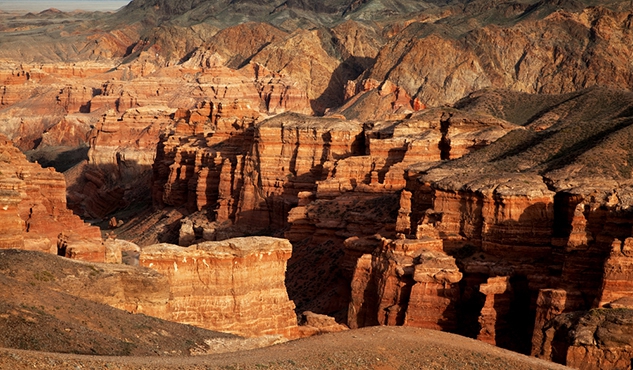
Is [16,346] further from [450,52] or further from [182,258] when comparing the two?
[450,52]

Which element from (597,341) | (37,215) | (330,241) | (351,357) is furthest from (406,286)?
(351,357)

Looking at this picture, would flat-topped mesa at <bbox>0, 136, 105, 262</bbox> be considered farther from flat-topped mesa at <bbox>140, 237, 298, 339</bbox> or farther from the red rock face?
the red rock face

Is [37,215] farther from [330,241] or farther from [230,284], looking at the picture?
[230,284]

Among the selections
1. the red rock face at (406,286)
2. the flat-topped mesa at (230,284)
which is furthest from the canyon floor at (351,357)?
the red rock face at (406,286)

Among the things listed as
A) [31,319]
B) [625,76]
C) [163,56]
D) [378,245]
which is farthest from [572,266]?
[163,56]

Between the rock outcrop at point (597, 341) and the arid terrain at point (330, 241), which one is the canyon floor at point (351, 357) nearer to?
the arid terrain at point (330, 241)

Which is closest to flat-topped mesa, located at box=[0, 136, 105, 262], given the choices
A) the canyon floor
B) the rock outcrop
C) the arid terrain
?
the arid terrain
